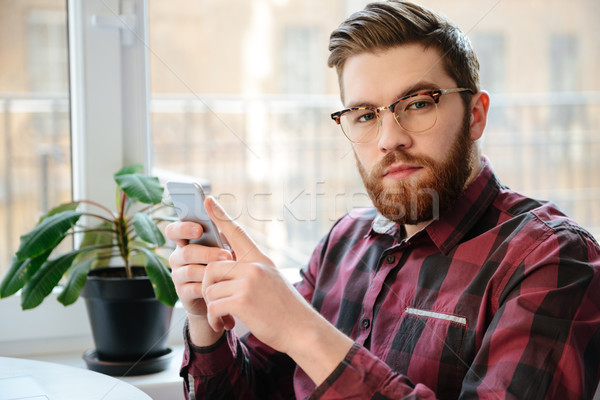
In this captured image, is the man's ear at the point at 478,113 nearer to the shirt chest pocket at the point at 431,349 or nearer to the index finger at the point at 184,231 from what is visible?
the shirt chest pocket at the point at 431,349

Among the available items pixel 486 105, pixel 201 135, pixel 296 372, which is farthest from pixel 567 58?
pixel 296 372

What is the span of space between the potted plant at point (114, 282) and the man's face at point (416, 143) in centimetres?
58

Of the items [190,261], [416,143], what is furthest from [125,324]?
[416,143]

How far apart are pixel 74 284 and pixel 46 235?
13 cm

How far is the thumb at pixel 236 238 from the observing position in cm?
96

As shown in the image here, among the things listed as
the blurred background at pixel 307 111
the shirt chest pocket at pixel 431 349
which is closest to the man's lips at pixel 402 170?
the shirt chest pocket at pixel 431 349

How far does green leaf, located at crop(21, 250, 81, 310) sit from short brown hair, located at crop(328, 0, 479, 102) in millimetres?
821

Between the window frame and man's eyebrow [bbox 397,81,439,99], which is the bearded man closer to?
man's eyebrow [bbox 397,81,439,99]

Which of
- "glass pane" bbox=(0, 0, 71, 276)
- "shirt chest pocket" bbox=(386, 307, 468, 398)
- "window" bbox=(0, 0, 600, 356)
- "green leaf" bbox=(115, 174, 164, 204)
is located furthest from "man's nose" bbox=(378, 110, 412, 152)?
"window" bbox=(0, 0, 600, 356)

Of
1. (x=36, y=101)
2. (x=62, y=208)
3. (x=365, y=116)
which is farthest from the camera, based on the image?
(x=36, y=101)

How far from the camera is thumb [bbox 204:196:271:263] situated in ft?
3.16

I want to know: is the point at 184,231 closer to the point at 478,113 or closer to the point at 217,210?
the point at 217,210

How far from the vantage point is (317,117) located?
4.38 meters

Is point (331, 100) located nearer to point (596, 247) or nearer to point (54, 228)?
point (54, 228)
